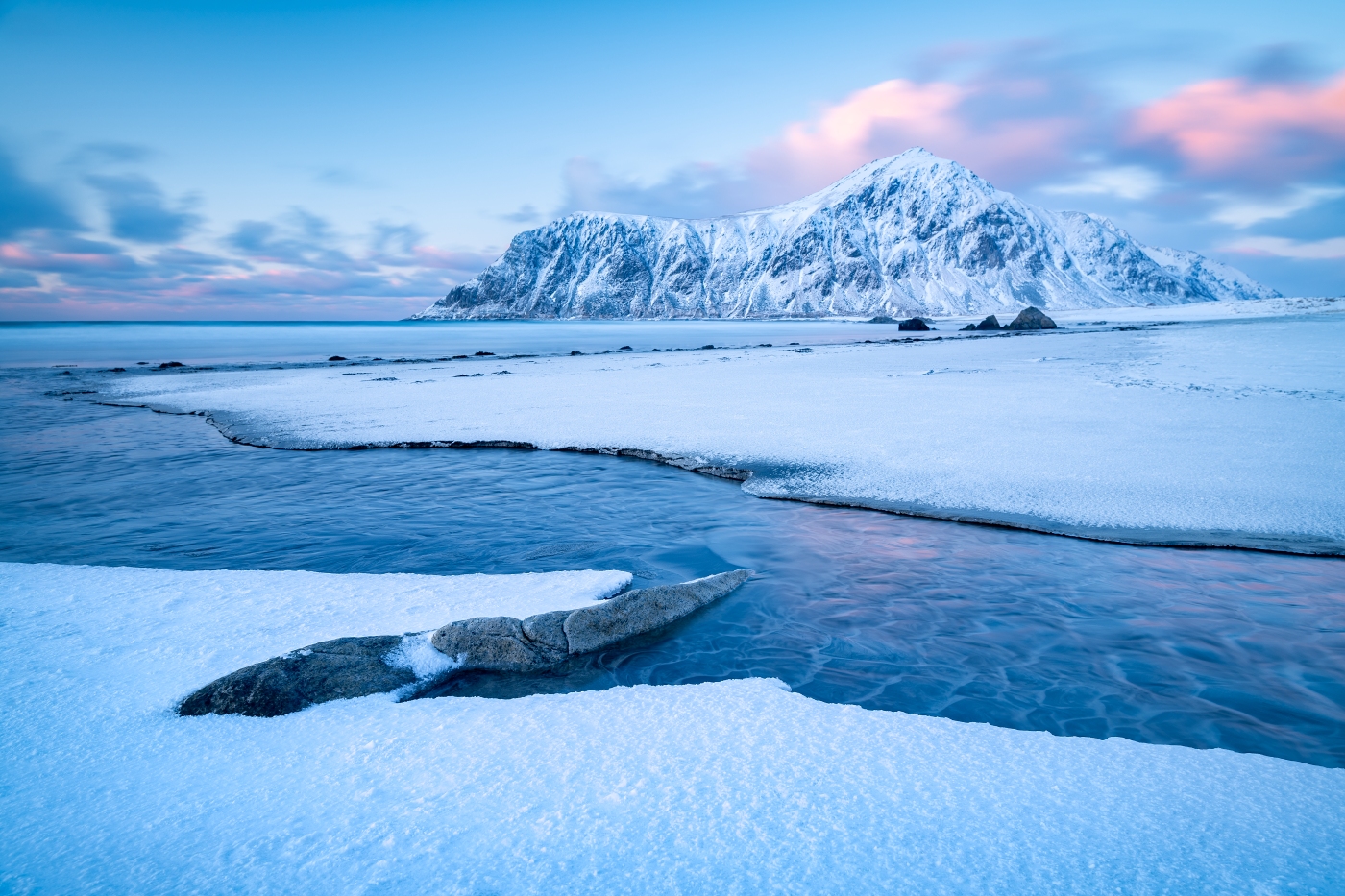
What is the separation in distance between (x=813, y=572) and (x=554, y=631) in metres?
2.36

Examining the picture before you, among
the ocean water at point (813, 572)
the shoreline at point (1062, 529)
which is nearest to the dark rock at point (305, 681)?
the ocean water at point (813, 572)

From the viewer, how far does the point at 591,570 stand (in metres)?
5.53

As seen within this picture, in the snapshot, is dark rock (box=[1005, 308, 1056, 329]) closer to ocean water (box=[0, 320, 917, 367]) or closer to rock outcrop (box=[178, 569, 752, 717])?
ocean water (box=[0, 320, 917, 367])

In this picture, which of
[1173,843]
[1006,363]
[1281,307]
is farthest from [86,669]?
[1281,307]

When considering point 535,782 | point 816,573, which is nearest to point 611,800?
point 535,782

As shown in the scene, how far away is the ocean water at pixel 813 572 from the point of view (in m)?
3.76

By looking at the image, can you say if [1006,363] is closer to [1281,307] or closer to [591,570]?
[591,570]

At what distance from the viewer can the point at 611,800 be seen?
2648 mm

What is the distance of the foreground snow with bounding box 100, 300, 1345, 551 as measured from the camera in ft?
22.6

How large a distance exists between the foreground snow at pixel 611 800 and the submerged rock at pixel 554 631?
1.56ft

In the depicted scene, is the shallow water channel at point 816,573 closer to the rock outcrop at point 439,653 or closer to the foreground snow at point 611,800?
the rock outcrop at point 439,653

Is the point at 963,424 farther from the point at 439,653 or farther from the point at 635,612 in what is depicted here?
the point at 439,653

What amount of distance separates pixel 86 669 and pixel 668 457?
6945 millimetres

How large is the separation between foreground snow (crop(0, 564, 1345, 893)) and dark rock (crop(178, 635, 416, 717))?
0.33ft
